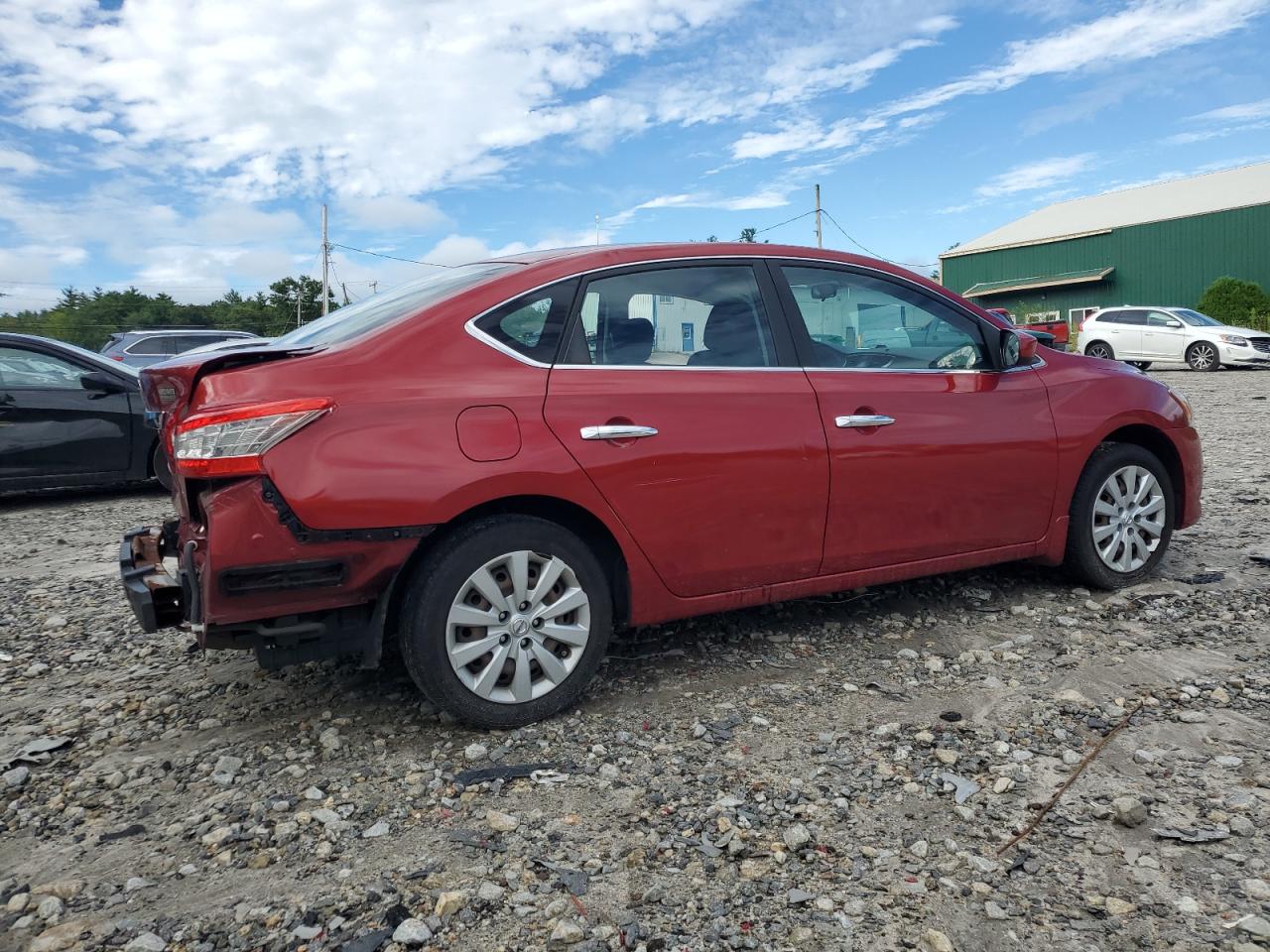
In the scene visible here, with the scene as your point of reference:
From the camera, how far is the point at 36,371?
26.6 ft

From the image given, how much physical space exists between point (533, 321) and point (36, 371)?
6548 mm

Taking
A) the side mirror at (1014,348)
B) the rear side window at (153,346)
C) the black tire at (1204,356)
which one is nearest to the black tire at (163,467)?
the side mirror at (1014,348)

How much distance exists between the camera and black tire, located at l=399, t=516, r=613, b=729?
3.14 m

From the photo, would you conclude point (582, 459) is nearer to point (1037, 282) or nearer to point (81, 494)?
point (81, 494)

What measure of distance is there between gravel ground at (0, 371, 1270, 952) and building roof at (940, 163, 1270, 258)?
38.6 meters

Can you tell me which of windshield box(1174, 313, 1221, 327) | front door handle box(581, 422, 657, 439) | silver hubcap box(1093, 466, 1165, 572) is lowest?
silver hubcap box(1093, 466, 1165, 572)

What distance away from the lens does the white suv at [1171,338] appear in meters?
21.5

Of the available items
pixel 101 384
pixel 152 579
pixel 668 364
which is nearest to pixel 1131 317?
pixel 101 384

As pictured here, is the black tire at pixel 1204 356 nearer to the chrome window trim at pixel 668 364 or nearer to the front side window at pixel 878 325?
the chrome window trim at pixel 668 364

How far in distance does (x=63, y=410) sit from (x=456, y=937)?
7380 millimetres

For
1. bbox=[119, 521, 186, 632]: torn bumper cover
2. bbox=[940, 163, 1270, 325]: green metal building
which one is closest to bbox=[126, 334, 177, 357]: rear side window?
bbox=[119, 521, 186, 632]: torn bumper cover

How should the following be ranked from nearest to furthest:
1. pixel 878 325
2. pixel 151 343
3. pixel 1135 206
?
pixel 878 325
pixel 151 343
pixel 1135 206

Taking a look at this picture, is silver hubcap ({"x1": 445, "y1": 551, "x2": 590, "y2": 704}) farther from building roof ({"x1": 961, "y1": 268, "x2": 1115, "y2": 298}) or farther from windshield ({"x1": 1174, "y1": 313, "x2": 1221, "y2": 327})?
building roof ({"x1": 961, "y1": 268, "x2": 1115, "y2": 298})

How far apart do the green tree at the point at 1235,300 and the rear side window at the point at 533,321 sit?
33944 mm
